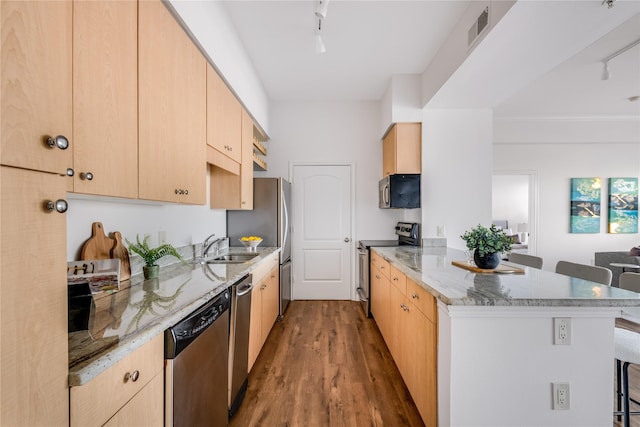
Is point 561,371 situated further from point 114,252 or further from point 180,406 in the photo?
point 114,252

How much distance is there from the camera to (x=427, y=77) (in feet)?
10.9

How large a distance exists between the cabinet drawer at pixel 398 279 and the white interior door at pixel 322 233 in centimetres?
175

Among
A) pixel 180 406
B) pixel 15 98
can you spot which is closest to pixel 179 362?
pixel 180 406

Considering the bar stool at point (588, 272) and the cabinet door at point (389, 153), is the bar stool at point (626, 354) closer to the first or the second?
the bar stool at point (588, 272)

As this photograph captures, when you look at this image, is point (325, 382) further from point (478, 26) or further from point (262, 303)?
point (478, 26)

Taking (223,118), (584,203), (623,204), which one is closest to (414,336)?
(223,118)

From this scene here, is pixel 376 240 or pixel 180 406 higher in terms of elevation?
pixel 376 240

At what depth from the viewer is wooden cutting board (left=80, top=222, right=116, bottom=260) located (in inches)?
54.8

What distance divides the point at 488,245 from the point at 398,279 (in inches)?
27.4

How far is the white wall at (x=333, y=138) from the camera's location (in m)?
4.29

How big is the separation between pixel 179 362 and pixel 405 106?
344cm

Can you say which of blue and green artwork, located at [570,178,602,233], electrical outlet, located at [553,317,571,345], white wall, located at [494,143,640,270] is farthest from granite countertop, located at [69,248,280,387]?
blue and green artwork, located at [570,178,602,233]

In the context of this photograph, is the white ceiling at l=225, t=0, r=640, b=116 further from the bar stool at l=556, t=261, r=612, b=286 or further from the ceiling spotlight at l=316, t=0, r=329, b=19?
the bar stool at l=556, t=261, r=612, b=286

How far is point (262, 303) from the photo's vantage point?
260 centimetres
